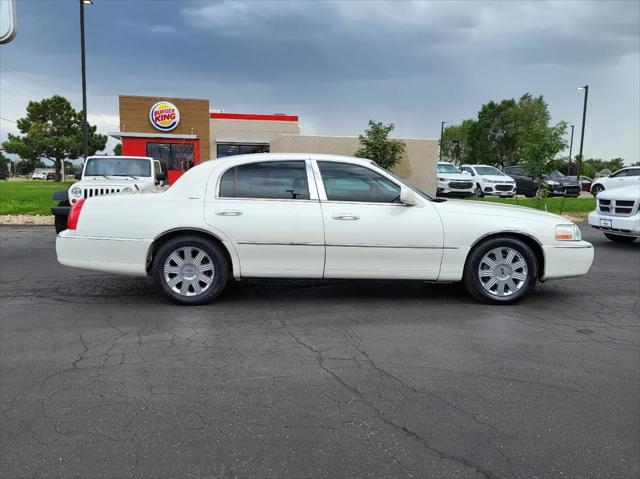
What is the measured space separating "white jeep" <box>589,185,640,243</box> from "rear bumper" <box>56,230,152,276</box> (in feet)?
29.7

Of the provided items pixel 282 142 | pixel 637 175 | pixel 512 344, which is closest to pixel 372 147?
pixel 282 142

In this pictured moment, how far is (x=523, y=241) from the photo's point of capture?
5.73 metres

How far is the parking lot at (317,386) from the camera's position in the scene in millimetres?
2713

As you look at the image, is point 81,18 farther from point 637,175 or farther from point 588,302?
point 637,175

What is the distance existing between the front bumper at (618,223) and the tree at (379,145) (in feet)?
41.0

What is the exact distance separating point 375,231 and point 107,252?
282 centimetres

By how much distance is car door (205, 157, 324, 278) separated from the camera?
5.43 m

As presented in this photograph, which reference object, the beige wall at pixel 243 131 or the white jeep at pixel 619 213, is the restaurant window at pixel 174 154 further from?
the white jeep at pixel 619 213

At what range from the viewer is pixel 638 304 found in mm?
6008

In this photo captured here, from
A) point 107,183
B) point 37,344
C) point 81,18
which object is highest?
point 81,18

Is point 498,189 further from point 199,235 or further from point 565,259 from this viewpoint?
point 199,235

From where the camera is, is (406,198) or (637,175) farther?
(637,175)

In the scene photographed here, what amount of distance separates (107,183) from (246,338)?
7.19m

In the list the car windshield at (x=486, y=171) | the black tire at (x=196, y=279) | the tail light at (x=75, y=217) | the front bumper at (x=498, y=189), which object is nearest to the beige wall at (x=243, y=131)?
the car windshield at (x=486, y=171)
